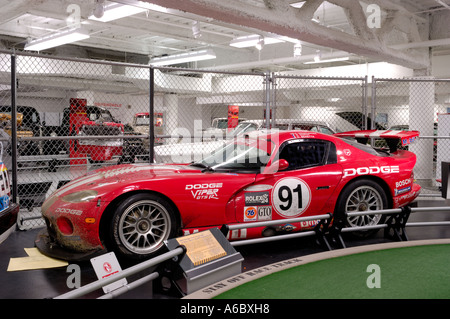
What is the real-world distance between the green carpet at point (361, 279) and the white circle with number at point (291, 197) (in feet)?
3.10

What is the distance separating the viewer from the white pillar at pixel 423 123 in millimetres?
11719

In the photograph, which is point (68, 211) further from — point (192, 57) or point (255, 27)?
point (192, 57)

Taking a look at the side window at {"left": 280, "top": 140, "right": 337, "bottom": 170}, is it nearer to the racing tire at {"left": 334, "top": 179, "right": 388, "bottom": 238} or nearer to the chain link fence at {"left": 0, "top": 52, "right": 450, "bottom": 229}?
the racing tire at {"left": 334, "top": 179, "right": 388, "bottom": 238}

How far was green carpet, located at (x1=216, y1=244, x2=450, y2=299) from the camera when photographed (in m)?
2.95

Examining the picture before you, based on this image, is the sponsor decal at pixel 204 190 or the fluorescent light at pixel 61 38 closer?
the sponsor decal at pixel 204 190

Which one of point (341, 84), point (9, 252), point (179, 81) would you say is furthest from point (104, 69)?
point (9, 252)

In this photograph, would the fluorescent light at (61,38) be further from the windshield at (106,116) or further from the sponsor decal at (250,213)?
the sponsor decal at (250,213)

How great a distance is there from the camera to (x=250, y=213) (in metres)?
4.45

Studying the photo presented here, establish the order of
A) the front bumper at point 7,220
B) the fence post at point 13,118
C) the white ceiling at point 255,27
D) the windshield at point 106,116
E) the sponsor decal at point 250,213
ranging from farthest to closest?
the windshield at point 106,116, the white ceiling at point 255,27, the fence post at point 13,118, the sponsor decal at point 250,213, the front bumper at point 7,220

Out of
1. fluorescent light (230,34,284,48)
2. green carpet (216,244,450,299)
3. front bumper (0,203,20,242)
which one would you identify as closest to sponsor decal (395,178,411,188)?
green carpet (216,244,450,299)

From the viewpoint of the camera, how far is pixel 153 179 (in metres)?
4.17

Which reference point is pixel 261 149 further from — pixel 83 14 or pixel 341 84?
pixel 341 84

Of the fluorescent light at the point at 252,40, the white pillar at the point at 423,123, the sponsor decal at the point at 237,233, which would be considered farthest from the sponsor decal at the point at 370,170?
the fluorescent light at the point at 252,40

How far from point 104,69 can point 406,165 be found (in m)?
16.2
